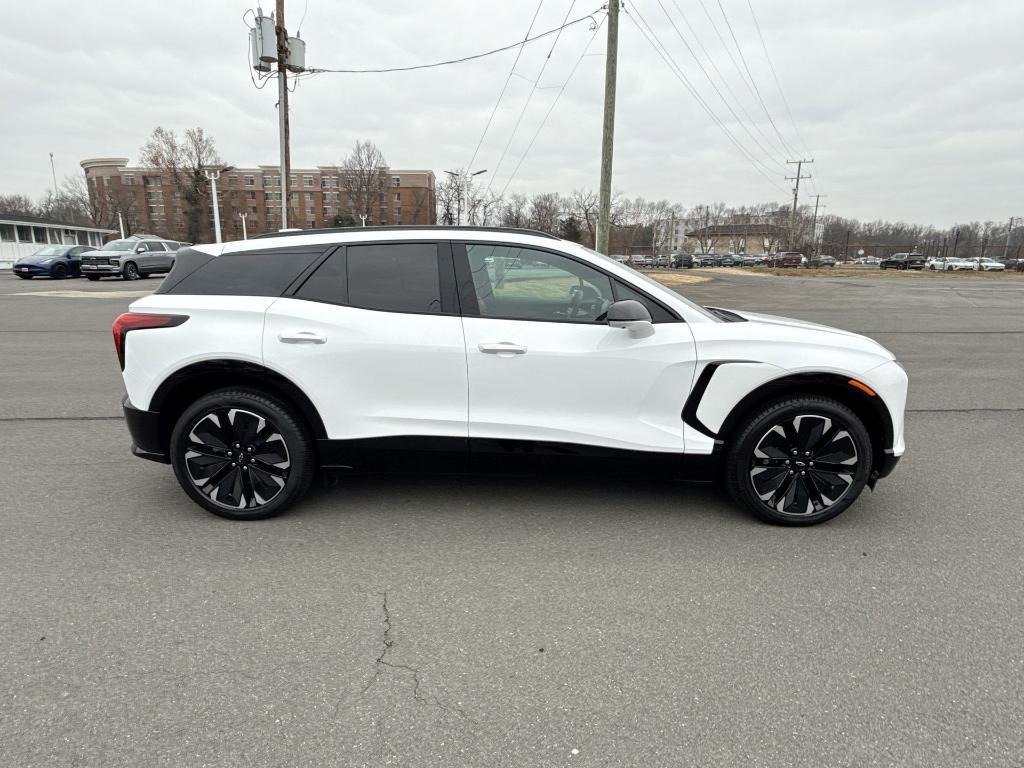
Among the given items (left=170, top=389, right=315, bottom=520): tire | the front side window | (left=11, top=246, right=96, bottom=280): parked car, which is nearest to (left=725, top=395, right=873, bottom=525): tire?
the front side window

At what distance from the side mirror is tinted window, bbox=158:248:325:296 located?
5.88 feet

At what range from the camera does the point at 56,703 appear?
213cm

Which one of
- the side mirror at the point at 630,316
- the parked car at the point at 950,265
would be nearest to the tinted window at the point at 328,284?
the side mirror at the point at 630,316

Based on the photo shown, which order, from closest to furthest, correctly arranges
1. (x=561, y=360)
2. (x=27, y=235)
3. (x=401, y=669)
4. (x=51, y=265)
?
(x=401, y=669) < (x=561, y=360) < (x=51, y=265) < (x=27, y=235)

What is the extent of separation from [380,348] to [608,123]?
46.8 feet

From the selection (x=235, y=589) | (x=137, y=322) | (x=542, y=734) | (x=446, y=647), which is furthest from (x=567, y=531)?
(x=137, y=322)

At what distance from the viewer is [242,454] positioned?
353 centimetres

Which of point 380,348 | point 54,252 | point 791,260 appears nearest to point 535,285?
point 380,348

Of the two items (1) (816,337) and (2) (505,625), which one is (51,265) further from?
(1) (816,337)

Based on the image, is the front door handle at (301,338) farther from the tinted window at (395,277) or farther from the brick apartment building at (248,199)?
the brick apartment building at (248,199)

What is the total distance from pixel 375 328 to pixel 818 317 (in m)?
13.9

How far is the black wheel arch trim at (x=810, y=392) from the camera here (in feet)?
11.1

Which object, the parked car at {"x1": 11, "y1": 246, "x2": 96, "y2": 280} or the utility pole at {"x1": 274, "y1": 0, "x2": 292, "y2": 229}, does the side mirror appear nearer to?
the utility pole at {"x1": 274, "y1": 0, "x2": 292, "y2": 229}

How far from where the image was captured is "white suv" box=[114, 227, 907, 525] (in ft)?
11.1
